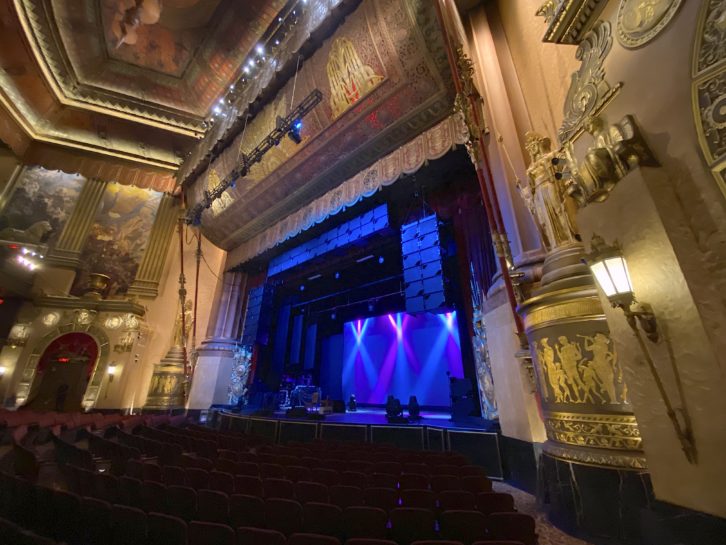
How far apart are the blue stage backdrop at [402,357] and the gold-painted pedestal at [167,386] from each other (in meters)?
7.01

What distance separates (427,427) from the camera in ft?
19.9

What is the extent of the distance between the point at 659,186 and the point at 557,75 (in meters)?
4.03

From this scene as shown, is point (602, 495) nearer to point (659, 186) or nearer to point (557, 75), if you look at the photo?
point (659, 186)

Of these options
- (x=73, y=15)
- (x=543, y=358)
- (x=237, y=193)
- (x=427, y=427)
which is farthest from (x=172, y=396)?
(x=73, y=15)

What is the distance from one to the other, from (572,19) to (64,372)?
17959mm

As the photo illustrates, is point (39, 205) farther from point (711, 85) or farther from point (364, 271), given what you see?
point (711, 85)

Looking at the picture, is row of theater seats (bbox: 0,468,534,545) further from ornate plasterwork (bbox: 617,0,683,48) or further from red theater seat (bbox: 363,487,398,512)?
ornate plasterwork (bbox: 617,0,683,48)

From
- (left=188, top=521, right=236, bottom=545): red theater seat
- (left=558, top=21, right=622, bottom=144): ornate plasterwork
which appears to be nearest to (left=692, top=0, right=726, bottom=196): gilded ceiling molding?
(left=558, top=21, right=622, bottom=144): ornate plasterwork

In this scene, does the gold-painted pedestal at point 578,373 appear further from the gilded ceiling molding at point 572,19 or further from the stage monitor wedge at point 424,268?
the stage monitor wedge at point 424,268

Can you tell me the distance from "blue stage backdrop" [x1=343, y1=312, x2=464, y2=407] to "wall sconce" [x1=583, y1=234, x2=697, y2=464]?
8.38m

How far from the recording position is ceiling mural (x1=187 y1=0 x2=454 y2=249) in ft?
21.7

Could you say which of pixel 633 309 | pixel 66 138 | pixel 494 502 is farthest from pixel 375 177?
pixel 66 138

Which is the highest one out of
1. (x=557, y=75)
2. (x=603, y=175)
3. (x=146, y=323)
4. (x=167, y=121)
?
(x=167, y=121)

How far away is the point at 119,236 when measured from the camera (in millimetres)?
14406
